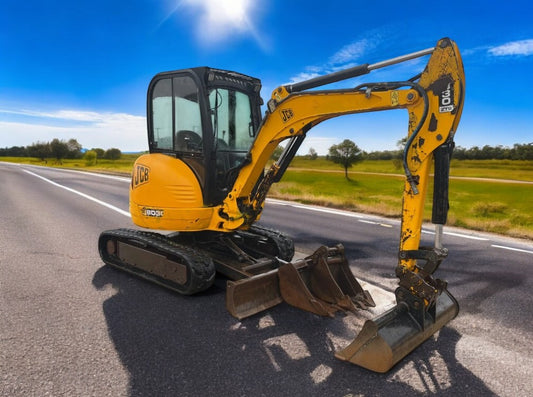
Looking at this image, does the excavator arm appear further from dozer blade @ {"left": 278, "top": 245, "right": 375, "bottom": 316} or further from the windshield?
the windshield

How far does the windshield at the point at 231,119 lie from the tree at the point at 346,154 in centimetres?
6158

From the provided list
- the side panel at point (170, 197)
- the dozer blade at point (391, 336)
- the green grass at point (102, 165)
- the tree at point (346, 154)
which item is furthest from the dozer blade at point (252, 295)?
the tree at point (346, 154)

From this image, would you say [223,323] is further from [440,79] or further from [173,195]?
[440,79]

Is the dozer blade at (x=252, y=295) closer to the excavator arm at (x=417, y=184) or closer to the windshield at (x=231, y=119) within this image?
the excavator arm at (x=417, y=184)

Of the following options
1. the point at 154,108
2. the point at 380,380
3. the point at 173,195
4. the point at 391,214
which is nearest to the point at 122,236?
the point at 173,195

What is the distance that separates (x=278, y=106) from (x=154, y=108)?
2.41 meters

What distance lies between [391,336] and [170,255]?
3.15 meters

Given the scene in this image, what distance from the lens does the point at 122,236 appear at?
5.79 metres

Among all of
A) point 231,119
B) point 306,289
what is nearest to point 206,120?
point 231,119

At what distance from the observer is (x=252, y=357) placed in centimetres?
343

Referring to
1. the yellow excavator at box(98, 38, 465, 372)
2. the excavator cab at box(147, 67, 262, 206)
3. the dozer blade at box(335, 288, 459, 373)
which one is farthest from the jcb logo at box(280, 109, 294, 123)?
the dozer blade at box(335, 288, 459, 373)

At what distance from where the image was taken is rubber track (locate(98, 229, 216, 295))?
4711 millimetres

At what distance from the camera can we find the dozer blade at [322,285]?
4.32 metres

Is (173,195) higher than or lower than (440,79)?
lower
